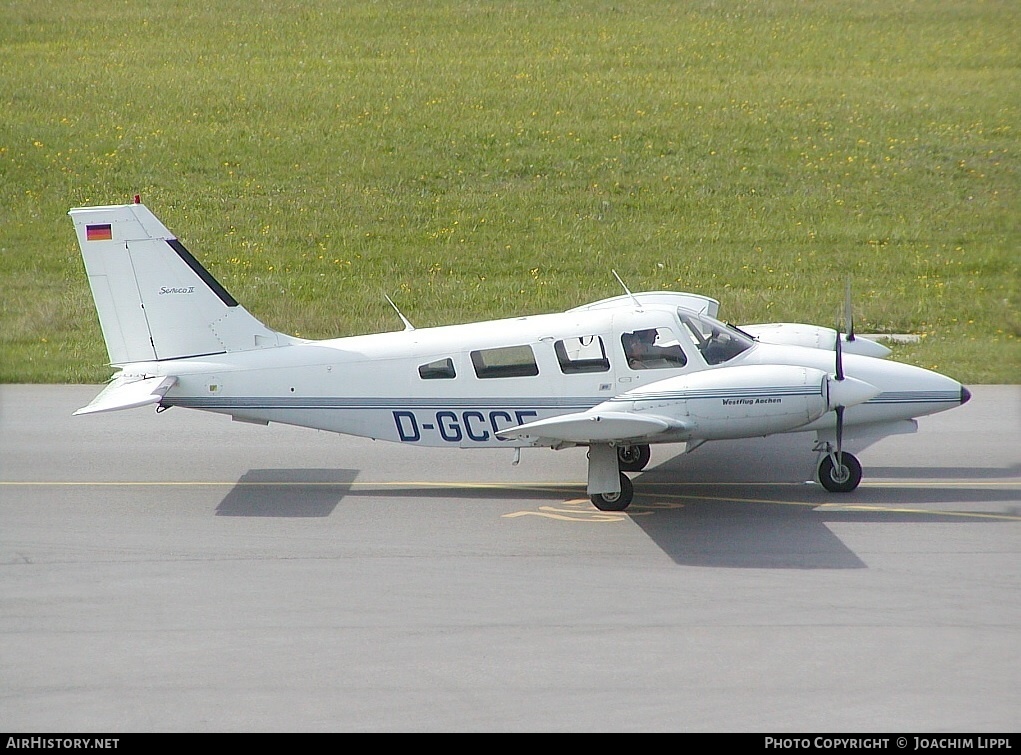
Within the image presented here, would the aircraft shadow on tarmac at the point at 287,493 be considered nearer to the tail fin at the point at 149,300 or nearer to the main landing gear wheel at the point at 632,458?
the tail fin at the point at 149,300

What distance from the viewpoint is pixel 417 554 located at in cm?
1149

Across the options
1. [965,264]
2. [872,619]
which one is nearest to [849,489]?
[872,619]

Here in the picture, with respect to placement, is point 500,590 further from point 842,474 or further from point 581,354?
point 842,474

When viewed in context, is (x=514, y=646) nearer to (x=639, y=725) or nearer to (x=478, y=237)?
(x=639, y=725)

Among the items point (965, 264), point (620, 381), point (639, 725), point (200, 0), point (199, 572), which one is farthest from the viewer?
point (200, 0)

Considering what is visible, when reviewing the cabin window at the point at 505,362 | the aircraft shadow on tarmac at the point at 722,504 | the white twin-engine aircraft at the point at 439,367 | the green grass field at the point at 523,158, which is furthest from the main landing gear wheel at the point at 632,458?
the green grass field at the point at 523,158

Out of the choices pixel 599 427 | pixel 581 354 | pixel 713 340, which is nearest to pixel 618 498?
pixel 599 427

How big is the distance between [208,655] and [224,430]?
804cm

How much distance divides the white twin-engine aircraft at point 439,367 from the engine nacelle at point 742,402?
349 mm

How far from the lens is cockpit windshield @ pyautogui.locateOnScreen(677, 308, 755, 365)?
13320 mm

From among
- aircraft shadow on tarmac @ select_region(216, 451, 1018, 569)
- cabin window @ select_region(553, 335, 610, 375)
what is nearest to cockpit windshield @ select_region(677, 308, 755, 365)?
cabin window @ select_region(553, 335, 610, 375)

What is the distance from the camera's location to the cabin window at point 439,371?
13438 mm

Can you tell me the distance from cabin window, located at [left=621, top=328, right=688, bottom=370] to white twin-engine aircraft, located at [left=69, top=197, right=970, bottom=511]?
0.04 ft

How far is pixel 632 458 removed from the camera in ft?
47.2
